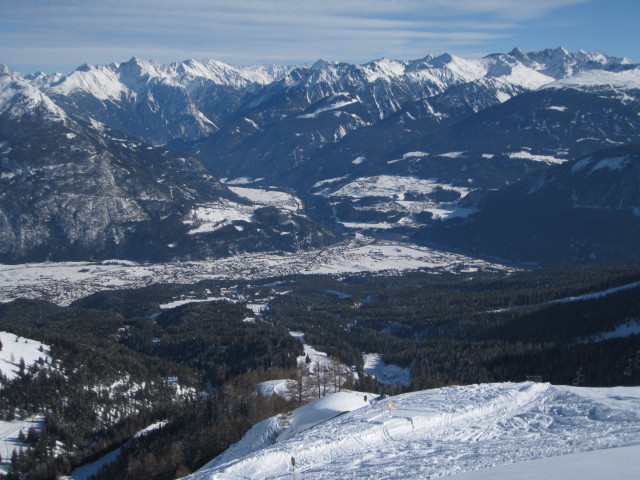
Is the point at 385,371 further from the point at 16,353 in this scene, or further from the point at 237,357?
the point at 16,353

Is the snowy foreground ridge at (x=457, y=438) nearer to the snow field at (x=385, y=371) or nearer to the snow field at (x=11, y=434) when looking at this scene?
the snow field at (x=11, y=434)

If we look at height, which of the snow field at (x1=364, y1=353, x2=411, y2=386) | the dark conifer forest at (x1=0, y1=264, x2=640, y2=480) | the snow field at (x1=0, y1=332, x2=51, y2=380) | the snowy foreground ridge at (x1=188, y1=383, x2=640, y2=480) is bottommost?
the snow field at (x1=364, y1=353, x2=411, y2=386)

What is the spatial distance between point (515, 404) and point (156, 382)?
74244mm

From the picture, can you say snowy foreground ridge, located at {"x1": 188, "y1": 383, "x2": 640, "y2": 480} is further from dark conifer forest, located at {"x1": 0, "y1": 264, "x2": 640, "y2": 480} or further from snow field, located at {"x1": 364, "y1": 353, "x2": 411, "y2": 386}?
snow field, located at {"x1": 364, "y1": 353, "x2": 411, "y2": 386}

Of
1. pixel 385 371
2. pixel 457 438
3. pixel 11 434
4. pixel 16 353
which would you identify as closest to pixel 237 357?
pixel 385 371

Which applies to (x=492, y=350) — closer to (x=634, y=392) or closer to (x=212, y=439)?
(x=634, y=392)

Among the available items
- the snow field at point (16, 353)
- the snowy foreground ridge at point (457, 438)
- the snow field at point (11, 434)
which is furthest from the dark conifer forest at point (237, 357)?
the snowy foreground ridge at point (457, 438)

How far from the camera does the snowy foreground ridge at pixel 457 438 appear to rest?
46.0 meters

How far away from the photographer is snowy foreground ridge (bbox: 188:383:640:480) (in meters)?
46.0

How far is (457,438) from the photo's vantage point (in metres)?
55.2

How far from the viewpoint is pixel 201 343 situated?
14462 centimetres

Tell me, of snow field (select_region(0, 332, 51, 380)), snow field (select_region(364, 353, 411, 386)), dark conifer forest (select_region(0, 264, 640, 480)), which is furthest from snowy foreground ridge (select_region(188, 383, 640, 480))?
snow field (select_region(0, 332, 51, 380))

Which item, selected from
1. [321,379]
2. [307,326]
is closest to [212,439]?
[321,379]

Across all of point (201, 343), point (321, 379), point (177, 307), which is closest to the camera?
point (321, 379)
